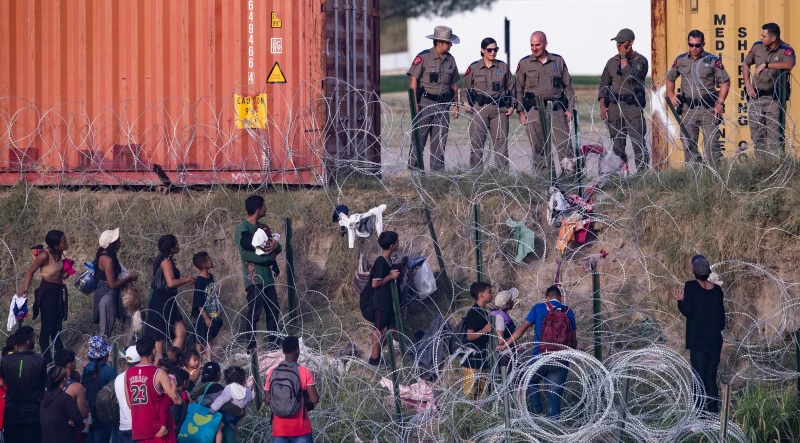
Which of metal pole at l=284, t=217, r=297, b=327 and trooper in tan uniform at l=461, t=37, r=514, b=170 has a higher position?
trooper in tan uniform at l=461, t=37, r=514, b=170

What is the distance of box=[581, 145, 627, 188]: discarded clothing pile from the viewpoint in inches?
414

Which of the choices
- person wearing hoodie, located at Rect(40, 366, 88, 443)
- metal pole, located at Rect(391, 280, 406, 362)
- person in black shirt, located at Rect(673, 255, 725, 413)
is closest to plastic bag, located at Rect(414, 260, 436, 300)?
metal pole, located at Rect(391, 280, 406, 362)

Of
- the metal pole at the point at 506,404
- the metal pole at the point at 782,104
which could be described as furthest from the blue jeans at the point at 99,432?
the metal pole at the point at 782,104

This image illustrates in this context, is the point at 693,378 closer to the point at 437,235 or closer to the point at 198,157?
the point at 437,235

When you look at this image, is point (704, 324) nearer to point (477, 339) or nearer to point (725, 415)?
point (725, 415)

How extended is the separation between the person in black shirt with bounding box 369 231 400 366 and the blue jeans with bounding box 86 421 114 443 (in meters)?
2.24

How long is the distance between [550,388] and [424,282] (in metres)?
1.89

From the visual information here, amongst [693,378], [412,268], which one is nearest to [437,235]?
[412,268]

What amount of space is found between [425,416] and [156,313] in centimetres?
280

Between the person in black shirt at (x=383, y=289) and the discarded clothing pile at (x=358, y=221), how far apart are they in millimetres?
838

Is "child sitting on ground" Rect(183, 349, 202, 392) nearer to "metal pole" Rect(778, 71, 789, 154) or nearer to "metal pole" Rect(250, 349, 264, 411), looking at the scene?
"metal pole" Rect(250, 349, 264, 411)

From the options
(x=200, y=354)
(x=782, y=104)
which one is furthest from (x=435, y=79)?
(x=200, y=354)

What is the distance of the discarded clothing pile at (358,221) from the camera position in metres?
9.90

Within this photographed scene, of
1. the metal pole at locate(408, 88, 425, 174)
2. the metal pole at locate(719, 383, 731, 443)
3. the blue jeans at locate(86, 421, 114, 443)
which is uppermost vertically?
the metal pole at locate(408, 88, 425, 174)
